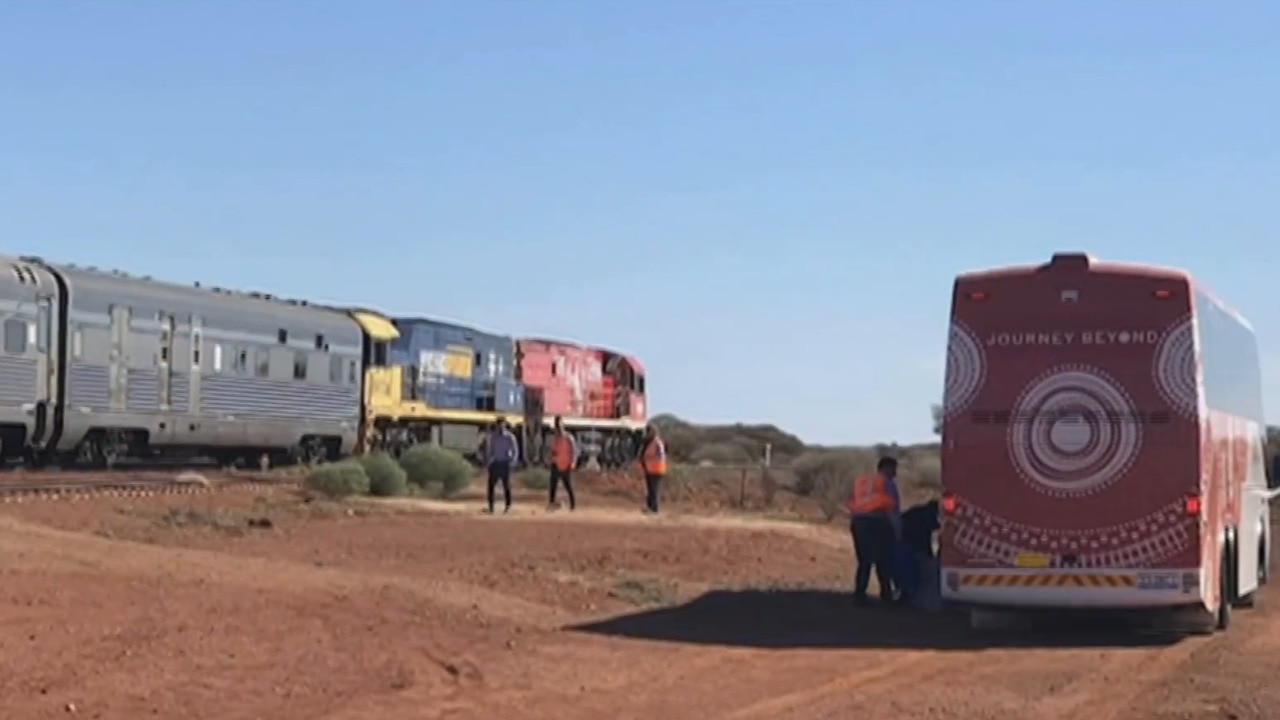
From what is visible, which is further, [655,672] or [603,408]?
[603,408]

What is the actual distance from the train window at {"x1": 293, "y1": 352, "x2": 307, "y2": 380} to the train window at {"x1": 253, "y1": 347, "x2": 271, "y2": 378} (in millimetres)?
1179

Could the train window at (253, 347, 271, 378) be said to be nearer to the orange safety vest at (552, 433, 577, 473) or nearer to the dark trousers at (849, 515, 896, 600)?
the orange safety vest at (552, 433, 577, 473)

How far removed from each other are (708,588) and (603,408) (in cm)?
3777

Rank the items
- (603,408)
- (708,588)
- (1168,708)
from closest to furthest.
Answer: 1. (1168,708)
2. (708,588)
3. (603,408)

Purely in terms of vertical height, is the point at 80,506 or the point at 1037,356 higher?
the point at 1037,356

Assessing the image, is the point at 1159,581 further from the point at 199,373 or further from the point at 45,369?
the point at 199,373

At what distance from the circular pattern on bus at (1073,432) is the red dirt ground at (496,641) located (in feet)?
5.21

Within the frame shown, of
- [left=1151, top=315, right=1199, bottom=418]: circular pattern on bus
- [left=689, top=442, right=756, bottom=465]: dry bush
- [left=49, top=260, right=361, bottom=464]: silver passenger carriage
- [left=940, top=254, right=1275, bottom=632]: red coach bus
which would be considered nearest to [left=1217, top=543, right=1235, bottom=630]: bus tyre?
[left=940, top=254, right=1275, bottom=632]: red coach bus

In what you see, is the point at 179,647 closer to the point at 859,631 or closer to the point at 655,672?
the point at 655,672

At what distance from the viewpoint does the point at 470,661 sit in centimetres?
1508

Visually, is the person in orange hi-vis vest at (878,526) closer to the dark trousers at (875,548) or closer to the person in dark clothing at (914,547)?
the dark trousers at (875,548)

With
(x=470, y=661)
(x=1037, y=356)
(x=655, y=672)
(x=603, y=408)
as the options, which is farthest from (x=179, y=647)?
(x=603, y=408)

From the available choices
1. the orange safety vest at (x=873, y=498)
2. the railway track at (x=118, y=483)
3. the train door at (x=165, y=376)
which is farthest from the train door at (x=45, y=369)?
the orange safety vest at (x=873, y=498)

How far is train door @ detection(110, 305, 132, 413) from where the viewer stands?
34.8 metres
